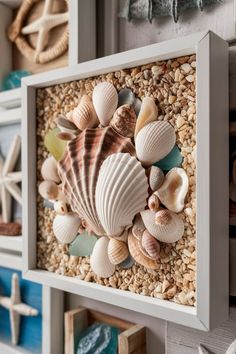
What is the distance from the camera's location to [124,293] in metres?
0.59

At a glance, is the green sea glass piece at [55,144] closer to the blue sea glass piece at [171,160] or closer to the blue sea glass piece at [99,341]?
the blue sea glass piece at [171,160]

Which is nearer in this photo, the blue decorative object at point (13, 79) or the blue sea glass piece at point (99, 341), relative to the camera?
the blue sea glass piece at point (99, 341)

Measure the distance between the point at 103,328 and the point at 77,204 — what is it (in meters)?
0.26

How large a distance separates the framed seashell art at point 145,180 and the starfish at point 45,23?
18 cm

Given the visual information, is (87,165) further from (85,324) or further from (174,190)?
(85,324)

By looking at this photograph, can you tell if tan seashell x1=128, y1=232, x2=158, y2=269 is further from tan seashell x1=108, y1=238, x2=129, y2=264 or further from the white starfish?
the white starfish

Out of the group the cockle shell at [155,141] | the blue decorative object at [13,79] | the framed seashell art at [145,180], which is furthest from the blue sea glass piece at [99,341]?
the blue decorative object at [13,79]

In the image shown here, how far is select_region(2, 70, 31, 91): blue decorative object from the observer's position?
0.88 meters

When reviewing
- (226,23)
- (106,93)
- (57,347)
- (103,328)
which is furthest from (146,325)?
(226,23)

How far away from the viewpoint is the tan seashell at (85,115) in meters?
0.63

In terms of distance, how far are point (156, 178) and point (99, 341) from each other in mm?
353

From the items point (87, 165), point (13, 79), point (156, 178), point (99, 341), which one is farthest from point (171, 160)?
point (13, 79)

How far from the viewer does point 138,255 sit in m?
0.58

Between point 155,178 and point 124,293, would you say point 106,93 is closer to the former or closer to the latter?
point 155,178
